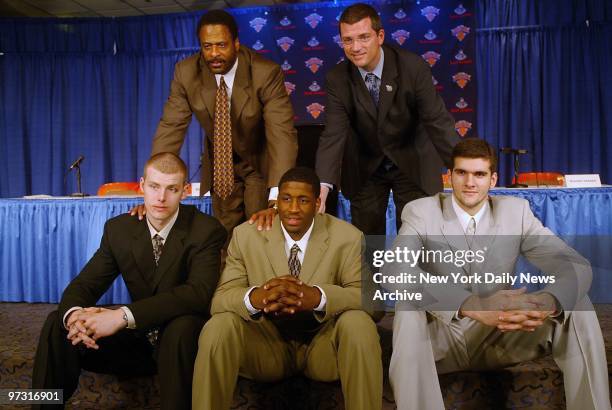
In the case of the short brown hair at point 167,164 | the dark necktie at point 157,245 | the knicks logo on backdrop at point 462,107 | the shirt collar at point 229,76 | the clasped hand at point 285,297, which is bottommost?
the clasped hand at point 285,297

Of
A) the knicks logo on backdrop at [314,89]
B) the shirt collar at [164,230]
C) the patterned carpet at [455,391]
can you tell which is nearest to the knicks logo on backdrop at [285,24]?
the knicks logo on backdrop at [314,89]

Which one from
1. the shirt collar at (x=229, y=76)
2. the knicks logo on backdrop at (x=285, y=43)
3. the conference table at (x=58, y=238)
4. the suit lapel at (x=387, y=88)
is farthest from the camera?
the knicks logo on backdrop at (x=285, y=43)

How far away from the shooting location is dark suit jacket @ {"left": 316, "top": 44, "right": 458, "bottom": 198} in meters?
2.43

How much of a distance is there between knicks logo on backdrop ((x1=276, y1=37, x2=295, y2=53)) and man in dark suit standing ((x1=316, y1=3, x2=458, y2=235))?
173 inches

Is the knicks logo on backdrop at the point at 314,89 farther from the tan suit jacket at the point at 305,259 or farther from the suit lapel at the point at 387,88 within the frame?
the tan suit jacket at the point at 305,259

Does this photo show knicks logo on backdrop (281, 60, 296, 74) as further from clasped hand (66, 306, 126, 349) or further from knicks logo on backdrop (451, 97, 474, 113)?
clasped hand (66, 306, 126, 349)

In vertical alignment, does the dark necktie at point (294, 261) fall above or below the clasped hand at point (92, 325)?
above

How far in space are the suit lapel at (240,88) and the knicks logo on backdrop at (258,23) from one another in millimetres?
4542

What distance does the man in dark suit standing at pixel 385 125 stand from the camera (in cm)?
242

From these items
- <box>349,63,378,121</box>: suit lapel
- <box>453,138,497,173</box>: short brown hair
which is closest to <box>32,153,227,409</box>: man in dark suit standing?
<box>349,63,378,121</box>: suit lapel

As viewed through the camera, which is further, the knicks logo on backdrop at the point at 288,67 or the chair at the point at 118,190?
the knicks logo on backdrop at the point at 288,67

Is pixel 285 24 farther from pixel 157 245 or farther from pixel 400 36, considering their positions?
pixel 157 245

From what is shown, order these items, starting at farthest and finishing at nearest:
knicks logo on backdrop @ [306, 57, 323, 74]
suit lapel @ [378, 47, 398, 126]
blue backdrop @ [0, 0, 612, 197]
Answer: knicks logo on backdrop @ [306, 57, 323, 74], blue backdrop @ [0, 0, 612, 197], suit lapel @ [378, 47, 398, 126]

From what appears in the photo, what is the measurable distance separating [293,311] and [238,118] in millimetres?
1107
